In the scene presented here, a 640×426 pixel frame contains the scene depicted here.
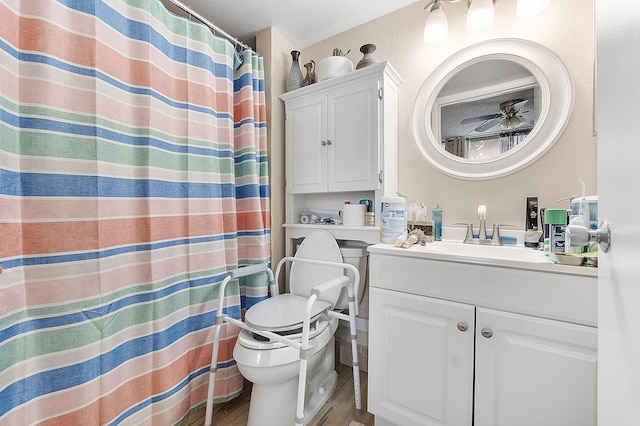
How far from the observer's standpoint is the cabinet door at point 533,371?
2.71 ft

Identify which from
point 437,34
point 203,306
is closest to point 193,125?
point 203,306

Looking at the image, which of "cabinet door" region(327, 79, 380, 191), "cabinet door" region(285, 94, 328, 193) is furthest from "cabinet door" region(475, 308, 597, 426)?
"cabinet door" region(285, 94, 328, 193)

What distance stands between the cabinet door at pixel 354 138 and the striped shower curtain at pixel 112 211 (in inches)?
24.3

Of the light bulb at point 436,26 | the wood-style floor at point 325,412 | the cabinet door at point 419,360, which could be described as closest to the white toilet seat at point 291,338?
the cabinet door at point 419,360

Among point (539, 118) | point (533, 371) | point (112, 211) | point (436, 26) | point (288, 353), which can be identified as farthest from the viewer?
point (436, 26)

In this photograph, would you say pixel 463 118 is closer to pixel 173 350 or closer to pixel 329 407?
pixel 329 407

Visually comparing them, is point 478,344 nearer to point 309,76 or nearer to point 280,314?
point 280,314

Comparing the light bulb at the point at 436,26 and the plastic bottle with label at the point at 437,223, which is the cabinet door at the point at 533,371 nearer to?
the plastic bottle with label at the point at 437,223

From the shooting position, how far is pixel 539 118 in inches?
51.2

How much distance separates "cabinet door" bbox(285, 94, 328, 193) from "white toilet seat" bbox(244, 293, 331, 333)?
2.34 feet

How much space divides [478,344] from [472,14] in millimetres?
1542

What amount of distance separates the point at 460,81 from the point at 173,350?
6.57 ft

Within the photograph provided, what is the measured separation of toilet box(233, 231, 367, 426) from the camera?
1176 mm

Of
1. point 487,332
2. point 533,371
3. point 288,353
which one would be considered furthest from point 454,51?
point 288,353
